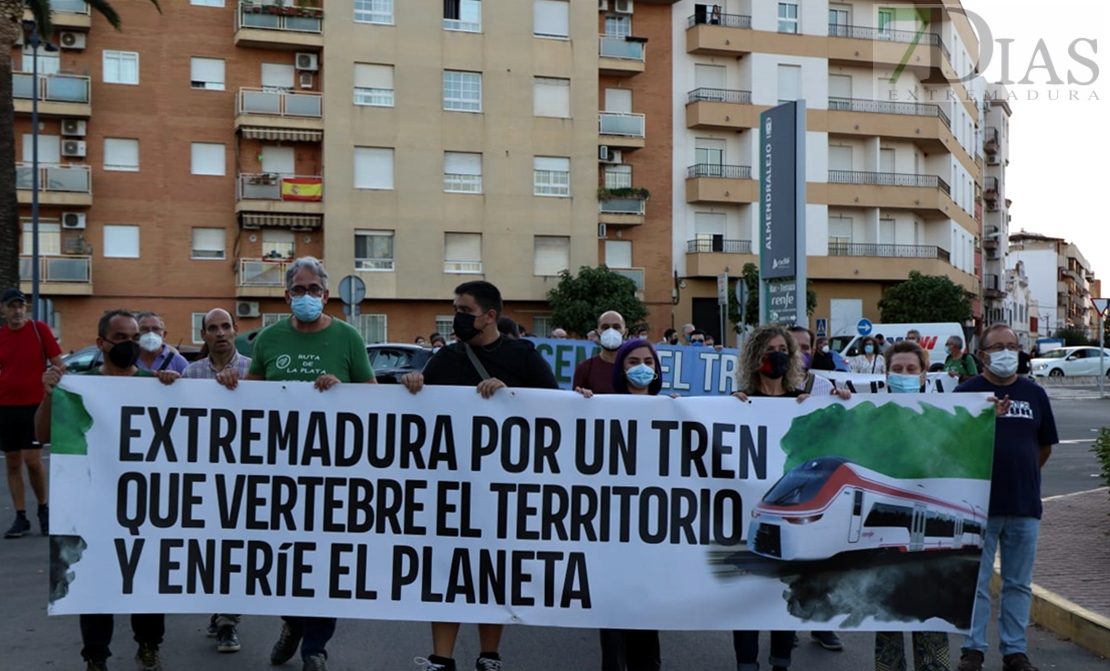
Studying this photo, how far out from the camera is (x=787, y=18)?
164 ft

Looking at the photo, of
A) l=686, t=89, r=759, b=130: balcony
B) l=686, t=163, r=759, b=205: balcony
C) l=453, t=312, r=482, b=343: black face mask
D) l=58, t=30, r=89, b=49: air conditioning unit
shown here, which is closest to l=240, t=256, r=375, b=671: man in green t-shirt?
l=453, t=312, r=482, b=343: black face mask

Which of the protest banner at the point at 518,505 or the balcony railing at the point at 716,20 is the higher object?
the balcony railing at the point at 716,20

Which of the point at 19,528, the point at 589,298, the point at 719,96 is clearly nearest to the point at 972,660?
the point at 19,528

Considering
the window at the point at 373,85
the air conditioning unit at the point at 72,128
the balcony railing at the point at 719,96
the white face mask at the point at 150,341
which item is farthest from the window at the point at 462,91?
the white face mask at the point at 150,341

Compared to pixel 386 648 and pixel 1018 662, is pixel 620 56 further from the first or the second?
pixel 1018 662

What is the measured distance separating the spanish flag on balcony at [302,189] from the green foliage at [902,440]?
3701 centimetres

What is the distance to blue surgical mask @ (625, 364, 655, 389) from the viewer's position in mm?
6438

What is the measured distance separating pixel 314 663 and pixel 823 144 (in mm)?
46138

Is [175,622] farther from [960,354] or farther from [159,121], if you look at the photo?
[159,121]

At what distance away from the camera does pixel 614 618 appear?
19.6 feet

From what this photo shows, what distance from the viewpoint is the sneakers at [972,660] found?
6406 mm

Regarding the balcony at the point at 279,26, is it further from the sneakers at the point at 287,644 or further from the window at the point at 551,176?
the sneakers at the point at 287,644

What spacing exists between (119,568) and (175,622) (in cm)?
182

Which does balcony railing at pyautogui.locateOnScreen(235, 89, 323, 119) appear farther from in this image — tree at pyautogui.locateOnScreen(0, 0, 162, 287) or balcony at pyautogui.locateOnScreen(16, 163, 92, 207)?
tree at pyautogui.locateOnScreen(0, 0, 162, 287)
